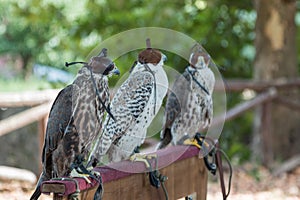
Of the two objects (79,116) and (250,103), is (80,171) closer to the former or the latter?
(79,116)

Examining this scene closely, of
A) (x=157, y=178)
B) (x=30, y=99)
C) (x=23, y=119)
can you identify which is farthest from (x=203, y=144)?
(x=30, y=99)

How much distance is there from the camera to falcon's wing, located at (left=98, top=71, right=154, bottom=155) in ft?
7.63

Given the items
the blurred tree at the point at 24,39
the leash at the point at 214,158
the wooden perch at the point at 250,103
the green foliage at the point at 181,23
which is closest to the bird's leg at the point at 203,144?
the leash at the point at 214,158

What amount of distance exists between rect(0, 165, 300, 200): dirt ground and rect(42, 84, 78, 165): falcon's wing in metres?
2.28

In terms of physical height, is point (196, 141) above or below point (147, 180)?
above

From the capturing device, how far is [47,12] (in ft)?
26.2

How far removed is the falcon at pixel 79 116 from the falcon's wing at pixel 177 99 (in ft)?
2.72

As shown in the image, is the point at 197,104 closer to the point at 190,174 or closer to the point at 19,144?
the point at 190,174

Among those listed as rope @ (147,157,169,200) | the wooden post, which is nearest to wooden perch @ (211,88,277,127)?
the wooden post

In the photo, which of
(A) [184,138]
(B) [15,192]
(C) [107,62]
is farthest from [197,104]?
(B) [15,192]

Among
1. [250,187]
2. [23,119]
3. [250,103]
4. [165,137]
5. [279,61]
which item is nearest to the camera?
[165,137]

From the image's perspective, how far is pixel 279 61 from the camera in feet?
22.7

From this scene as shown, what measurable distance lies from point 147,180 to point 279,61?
4748mm

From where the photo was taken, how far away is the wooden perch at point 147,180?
2018 millimetres
